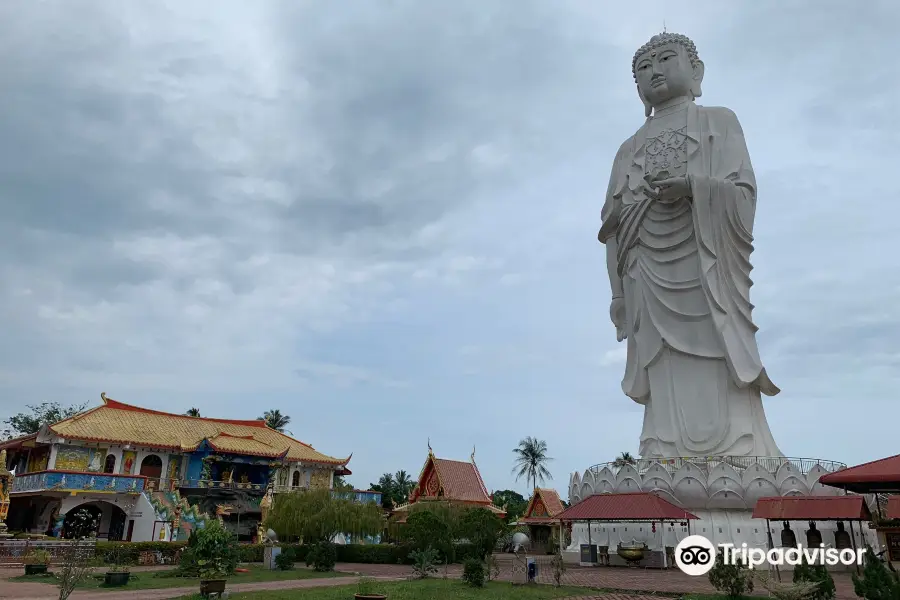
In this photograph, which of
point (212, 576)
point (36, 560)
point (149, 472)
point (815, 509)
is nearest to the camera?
point (212, 576)

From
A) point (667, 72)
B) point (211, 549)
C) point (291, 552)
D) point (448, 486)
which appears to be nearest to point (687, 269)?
point (667, 72)

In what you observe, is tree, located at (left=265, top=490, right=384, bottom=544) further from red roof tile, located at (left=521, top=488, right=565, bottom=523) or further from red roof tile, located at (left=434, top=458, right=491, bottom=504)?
red roof tile, located at (left=521, top=488, right=565, bottom=523)

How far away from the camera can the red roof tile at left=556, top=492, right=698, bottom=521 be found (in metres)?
16.0

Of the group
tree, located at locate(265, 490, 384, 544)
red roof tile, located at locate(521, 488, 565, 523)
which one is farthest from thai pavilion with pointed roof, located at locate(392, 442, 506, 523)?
tree, located at locate(265, 490, 384, 544)

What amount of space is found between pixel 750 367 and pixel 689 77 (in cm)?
1008

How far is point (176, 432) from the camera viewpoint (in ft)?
115

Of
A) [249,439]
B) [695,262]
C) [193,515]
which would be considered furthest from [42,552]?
[695,262]

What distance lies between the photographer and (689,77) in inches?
902

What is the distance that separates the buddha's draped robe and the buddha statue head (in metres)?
0.99

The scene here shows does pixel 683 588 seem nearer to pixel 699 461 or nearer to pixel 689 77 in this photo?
pixel 699 461

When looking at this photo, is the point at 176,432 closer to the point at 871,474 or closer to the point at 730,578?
the point at 730,578

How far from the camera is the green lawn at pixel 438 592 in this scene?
11336 mm

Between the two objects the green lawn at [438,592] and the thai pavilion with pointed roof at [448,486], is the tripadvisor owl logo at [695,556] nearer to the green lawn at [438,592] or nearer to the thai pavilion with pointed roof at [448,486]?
the green lawn at [438,592]

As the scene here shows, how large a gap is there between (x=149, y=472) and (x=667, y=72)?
29062 millimetres
